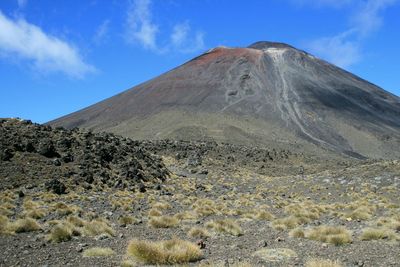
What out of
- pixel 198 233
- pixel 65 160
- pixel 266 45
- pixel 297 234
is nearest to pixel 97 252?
pixel 198 233

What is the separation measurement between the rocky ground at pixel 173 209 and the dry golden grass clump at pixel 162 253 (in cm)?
13

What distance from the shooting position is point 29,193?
70.1 ft

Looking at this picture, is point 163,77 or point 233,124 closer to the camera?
point 233,124

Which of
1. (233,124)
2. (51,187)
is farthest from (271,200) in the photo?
(233,124)

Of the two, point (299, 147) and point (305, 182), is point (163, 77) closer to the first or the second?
point (299, 147)

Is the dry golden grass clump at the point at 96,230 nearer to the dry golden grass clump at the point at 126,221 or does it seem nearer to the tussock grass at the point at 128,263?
the dry golden grass clump at the point at 126,221

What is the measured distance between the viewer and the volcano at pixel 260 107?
81.7 m

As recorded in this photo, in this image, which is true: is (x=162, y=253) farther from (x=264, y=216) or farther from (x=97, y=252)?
(x=264, y=216)

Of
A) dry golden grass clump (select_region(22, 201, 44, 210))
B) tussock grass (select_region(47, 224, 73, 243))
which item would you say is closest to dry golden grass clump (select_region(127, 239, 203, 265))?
tussock grass (select_region(47, 224, 73, 243))

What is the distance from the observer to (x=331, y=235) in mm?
10773

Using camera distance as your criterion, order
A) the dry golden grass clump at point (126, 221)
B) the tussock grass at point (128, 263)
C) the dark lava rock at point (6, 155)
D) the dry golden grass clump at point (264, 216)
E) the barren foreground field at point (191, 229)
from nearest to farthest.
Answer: the tussock grass at point (128, 263), the barren foreground field at point (191, 229), the dry golden grass clump at point (126, 221), the dry golden grass clump at point (264, 216), the dark lava rock at point (6, 155)

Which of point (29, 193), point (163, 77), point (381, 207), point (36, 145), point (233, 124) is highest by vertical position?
point (163, 77)

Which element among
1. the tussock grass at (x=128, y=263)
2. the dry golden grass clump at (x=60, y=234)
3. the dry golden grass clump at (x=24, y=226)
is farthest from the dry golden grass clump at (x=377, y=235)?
the dry golden grass clump at (x=24, y=226)

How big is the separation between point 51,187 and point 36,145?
638cm
